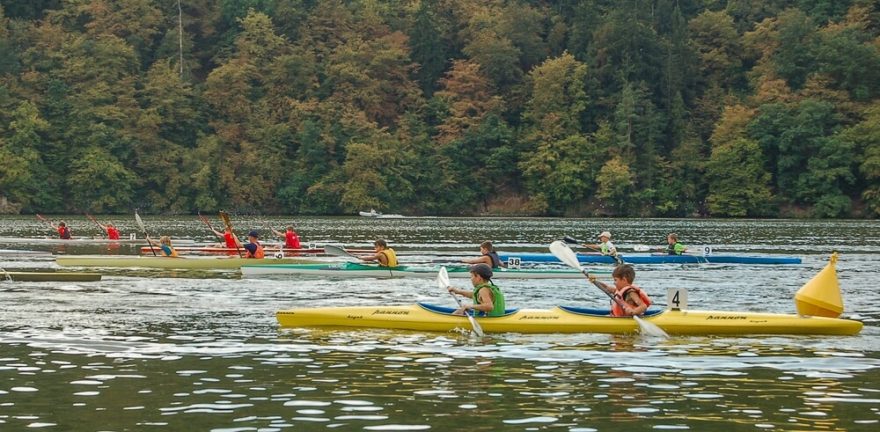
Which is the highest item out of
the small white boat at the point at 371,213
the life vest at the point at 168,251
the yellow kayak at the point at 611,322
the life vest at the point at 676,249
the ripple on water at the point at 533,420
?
the small white boat at the point at 371,213

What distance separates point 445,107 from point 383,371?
274 ft

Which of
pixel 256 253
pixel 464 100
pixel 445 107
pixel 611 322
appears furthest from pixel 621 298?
pixel 445 107

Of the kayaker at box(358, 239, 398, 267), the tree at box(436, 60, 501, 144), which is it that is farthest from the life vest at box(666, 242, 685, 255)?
the tree at box(436, 60, 501, 144)

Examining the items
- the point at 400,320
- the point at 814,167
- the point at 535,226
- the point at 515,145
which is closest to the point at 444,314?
the point at 400,320

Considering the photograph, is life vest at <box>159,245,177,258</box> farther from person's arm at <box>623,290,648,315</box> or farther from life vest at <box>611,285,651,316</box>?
person's arm at <box>623,290,648,315</box>

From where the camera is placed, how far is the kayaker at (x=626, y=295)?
21.6 m

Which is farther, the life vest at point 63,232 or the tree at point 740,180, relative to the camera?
the tree at point 740,180

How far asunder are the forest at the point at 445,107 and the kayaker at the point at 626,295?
6877 centimetres

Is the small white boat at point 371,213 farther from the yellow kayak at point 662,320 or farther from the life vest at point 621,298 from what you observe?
the life vest at point 621,298

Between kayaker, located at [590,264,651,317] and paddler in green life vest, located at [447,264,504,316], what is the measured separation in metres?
1.67

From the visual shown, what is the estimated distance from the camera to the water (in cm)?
1465

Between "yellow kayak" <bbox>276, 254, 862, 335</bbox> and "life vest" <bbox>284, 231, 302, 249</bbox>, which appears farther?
"life vest" <bbox>284, 231, 302, 249</bbox>

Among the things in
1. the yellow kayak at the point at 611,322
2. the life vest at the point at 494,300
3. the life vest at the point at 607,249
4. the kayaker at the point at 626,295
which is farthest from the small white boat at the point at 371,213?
the kayaker at the point at 626,295

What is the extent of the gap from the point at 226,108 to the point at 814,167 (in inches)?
1720
